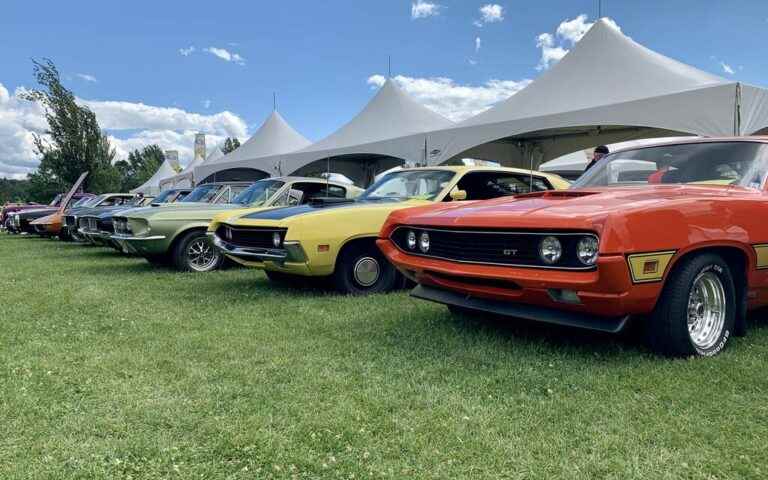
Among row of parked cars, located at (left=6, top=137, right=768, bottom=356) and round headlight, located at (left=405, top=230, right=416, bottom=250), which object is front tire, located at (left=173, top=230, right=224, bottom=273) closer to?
row of parked cars, located at (left=6, top=137, right=768, bottom=356)

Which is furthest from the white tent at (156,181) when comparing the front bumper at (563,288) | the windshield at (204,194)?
the front bumper at (563,288)

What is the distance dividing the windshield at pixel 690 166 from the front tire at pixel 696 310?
791 mm

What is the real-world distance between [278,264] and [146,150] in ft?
416

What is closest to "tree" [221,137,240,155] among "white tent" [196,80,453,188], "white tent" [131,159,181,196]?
"white tent" [131,159,181,196]

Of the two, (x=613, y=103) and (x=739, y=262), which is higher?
(x=613, y=103)

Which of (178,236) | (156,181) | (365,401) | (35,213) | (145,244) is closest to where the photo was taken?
(365,401)

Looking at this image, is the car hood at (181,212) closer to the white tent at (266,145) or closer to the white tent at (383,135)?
the white tent at (383,135)

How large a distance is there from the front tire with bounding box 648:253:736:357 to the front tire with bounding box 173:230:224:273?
597cm

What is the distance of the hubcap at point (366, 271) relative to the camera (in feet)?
18.6

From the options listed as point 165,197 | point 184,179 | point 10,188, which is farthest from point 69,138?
point 10,188

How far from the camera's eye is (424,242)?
4.01m

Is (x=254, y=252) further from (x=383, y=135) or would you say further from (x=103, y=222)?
(x=383, y=135)

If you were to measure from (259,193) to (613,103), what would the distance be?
6.73m

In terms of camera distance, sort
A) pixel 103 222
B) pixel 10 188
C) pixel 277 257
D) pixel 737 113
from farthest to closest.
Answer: pixel 10 188 → pixel 103 222 → pixel 737 113 → pixel 277 257
